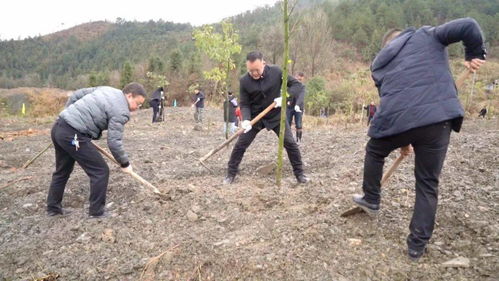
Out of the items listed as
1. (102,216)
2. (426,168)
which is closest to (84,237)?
(102,216)

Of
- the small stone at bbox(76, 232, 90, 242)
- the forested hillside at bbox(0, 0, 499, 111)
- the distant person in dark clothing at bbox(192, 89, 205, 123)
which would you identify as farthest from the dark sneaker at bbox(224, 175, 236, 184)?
the distant person in dark clothing at bbox(192, 89, 205, 123)

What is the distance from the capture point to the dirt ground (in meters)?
2.88

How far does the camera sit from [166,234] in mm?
3729

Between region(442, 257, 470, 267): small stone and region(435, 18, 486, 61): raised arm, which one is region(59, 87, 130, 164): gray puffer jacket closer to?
region(435, 18, 486, 61): raised arm

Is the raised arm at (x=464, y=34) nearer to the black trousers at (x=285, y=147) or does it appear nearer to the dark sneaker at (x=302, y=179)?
the black trousers at (x=285, y=147)

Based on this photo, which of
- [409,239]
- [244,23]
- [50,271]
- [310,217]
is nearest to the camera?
[409,239]

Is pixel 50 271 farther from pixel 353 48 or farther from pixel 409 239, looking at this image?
pixel 353 48

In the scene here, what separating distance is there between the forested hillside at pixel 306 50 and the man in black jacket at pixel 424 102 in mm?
1754

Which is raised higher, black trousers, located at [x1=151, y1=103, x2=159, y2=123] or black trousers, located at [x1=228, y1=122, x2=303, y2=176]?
black trousers, located at [x1=228, y1=122, x2=303, y2=176]

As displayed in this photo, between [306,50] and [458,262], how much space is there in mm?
41903

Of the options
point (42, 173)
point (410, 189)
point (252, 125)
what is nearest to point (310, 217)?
point (410, 189)

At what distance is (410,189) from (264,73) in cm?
229

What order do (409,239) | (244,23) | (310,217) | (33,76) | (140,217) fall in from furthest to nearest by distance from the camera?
1. (244,23)
2. (33,76)
3. (140,217)
4. (310,217)
5. (409,239)

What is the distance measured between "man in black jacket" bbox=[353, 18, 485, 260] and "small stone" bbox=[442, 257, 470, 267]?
0.19 metres
